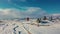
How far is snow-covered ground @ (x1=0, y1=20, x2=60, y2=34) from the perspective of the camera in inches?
62.6

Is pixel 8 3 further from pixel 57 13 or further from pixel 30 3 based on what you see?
pixel 57 13

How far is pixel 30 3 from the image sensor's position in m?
1.62

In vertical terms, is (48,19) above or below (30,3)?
below

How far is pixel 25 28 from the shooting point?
63.4 inches

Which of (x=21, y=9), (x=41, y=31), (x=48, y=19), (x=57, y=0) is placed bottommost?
(x=41, y=31)

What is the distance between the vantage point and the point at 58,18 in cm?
160

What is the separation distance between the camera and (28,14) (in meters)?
1.64

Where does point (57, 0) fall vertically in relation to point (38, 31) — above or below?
above

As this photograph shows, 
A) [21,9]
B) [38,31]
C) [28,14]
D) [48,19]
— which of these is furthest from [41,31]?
[21,9]

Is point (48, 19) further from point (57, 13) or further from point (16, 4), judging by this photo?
point (16, 4)

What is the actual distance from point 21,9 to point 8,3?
19 centimetres

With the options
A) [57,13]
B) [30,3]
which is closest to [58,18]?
[57,13]

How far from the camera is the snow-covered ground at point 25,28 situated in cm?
159

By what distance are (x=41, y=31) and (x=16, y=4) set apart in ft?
1.60
